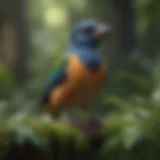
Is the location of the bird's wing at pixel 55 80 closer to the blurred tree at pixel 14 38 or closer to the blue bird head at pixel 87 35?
the blue bird head at pixel 87 35

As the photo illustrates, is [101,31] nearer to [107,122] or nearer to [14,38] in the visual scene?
[107,122]

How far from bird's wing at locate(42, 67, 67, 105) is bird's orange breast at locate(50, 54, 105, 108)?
13 mm

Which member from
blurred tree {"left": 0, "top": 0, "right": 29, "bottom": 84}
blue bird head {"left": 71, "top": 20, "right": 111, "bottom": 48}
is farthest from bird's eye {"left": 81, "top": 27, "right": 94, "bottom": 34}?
blurred tree {"left": 0, "top": 0, "right": 29, "bottom": 84}

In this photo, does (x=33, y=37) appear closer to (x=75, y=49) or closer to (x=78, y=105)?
(x=75, y=49)

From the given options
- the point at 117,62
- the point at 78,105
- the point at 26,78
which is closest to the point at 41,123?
the point at 78,105

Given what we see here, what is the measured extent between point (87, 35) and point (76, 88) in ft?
0.73

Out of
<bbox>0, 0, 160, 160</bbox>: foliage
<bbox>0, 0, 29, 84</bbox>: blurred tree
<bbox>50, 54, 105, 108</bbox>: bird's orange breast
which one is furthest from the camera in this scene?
<bbox>0, 0, 29, 84</bbox>: blurred tree

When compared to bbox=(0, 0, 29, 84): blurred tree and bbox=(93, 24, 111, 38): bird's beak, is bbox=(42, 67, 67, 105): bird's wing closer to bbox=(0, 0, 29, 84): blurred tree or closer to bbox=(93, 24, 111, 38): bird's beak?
bbox=(93, 24, 111, 38): bird's beak

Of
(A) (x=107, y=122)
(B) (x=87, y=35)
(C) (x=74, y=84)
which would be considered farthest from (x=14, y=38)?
(A) (x=107, y=122)

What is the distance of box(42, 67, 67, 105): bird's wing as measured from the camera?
1638mm

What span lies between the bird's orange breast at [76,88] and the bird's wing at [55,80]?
1 cm

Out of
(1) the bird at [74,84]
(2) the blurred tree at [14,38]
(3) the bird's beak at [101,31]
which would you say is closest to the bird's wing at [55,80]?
(1) the bird at [74,84]

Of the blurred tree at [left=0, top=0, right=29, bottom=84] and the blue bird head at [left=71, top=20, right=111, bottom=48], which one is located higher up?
the blurred tree at [left=0, top=0, right=29, bottom=84]

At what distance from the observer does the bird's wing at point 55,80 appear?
1638 mm
